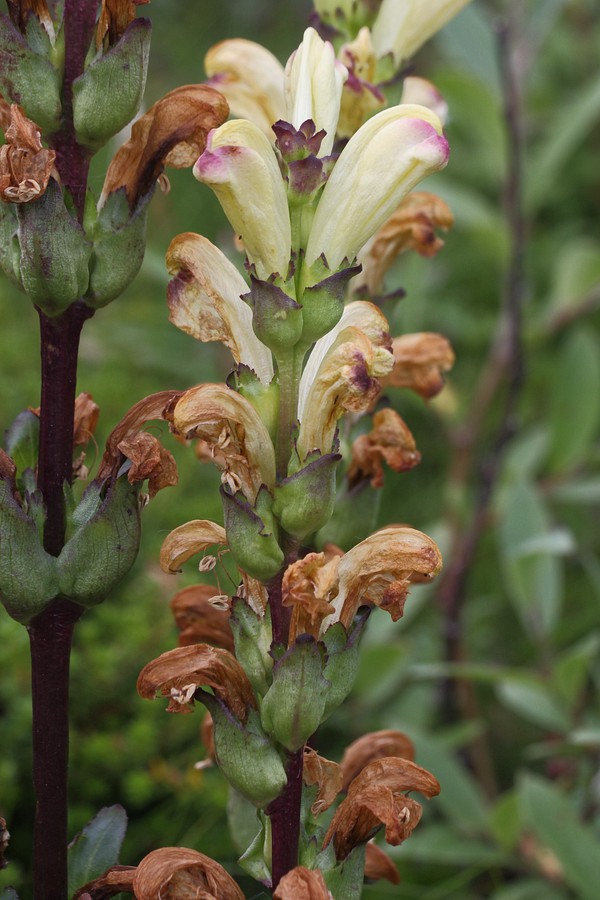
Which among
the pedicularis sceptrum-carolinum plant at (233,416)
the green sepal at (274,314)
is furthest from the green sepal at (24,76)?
the green sepal at (274,314)

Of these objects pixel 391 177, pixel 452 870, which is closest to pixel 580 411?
pixel 452 870

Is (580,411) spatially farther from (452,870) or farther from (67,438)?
(67,438)

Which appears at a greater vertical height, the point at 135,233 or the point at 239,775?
the point at 135,233

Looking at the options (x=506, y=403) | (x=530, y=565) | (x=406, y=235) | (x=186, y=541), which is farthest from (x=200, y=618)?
(x=506, y=403)

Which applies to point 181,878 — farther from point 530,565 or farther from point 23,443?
point 530,565

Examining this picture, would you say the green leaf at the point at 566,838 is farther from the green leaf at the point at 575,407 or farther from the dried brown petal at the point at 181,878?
the green leaf at the point at 575,407
